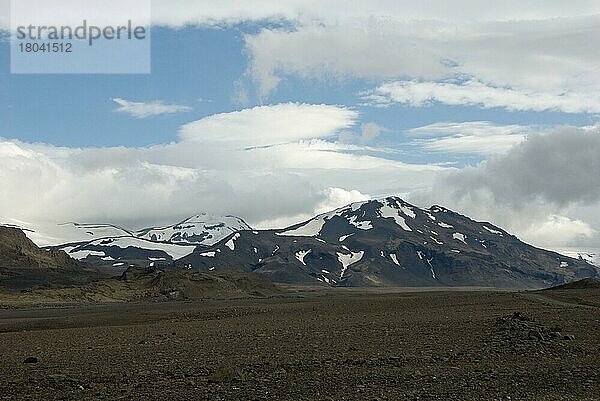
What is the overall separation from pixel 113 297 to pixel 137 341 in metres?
82.1

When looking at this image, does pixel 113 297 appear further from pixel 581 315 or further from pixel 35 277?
pixel 581 315

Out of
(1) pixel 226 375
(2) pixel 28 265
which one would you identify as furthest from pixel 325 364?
(2) pixel 28 265

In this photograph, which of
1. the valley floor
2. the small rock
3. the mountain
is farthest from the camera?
the mountain

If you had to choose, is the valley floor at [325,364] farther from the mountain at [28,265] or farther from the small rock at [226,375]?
the mountain at [28,265]

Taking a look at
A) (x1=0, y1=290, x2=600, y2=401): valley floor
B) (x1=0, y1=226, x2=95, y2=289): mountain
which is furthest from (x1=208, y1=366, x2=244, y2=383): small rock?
(x1=0, y1=226, x2=95, y2=289): mountain

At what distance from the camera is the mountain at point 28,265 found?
422 ft

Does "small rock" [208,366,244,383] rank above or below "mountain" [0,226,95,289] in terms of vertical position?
above

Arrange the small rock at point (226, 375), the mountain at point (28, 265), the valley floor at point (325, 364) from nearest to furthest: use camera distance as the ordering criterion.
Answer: the valley floor at point (325, 364) → the small rock at point (226, 375) → the mountain at point (28, 265)

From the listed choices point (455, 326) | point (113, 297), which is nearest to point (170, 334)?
point (455, 326)

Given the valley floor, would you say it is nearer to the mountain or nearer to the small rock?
the small rock

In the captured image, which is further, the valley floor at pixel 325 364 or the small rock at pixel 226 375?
the small rock at pixel 226 375

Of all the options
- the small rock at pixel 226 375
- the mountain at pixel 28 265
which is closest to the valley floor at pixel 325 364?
the small rock at pixel 226 375

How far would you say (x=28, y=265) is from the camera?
519 ft

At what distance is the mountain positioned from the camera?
12862 cm
